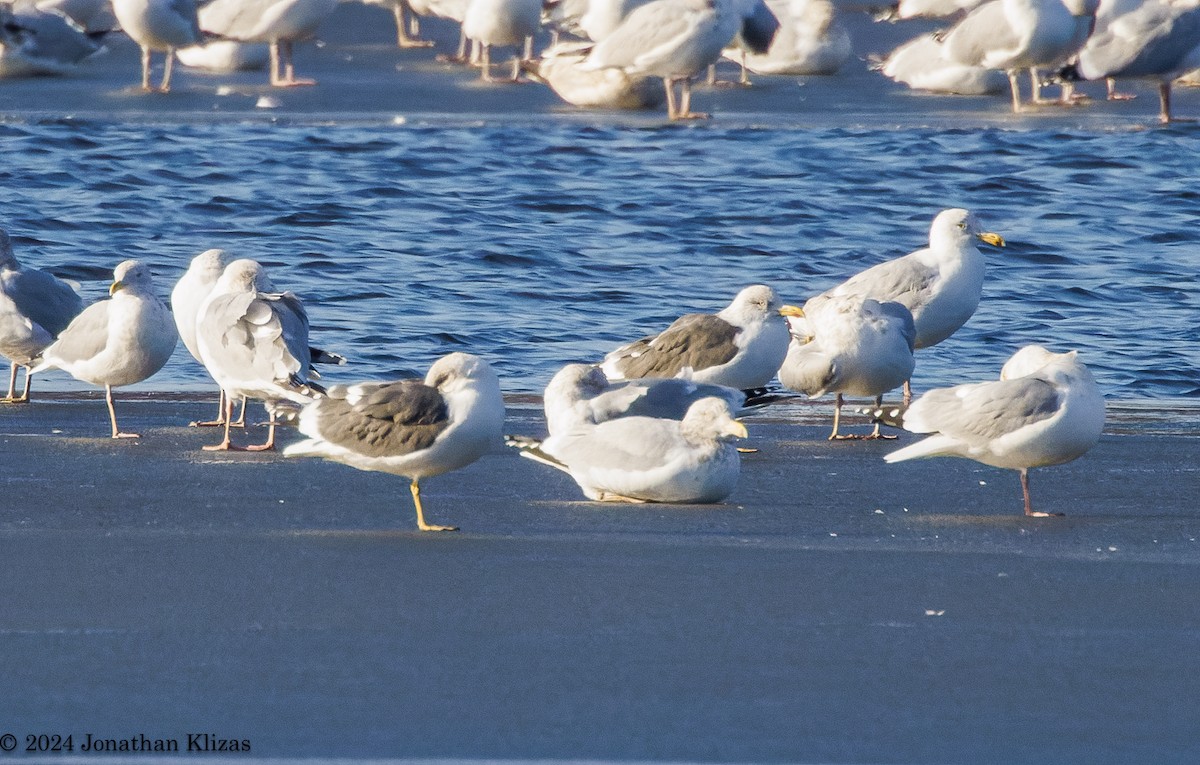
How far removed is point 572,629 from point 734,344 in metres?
3.70

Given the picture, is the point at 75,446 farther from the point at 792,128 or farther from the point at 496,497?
the point at 792,128

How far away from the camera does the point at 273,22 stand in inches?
765

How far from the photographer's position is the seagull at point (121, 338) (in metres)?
8.30

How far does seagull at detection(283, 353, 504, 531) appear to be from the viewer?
6277 millimetres

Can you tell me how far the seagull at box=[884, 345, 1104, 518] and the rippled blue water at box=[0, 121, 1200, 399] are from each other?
3359 mm

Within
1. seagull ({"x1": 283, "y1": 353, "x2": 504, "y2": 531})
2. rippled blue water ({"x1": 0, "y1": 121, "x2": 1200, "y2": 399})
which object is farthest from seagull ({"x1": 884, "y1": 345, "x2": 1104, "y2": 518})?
rippled blue water ({"x1": 0, "y1": 121, "x2": 1200, "y2": 399})

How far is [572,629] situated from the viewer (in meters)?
4.94

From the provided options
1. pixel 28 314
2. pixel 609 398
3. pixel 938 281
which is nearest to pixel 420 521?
pixel 609 398

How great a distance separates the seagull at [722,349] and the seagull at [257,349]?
133 centimetres

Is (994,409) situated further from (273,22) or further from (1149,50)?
(273,22)

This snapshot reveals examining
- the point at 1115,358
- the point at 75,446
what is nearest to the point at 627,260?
the point at 1115,358

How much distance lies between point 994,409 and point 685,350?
2065 mm

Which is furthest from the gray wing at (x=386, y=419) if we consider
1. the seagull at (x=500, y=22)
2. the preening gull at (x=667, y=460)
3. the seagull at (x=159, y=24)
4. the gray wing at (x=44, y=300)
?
the seagull at (x=500, y=22)

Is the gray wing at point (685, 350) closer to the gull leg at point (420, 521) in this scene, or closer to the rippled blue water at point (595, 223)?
the rippled blue water at point (595, 223)
